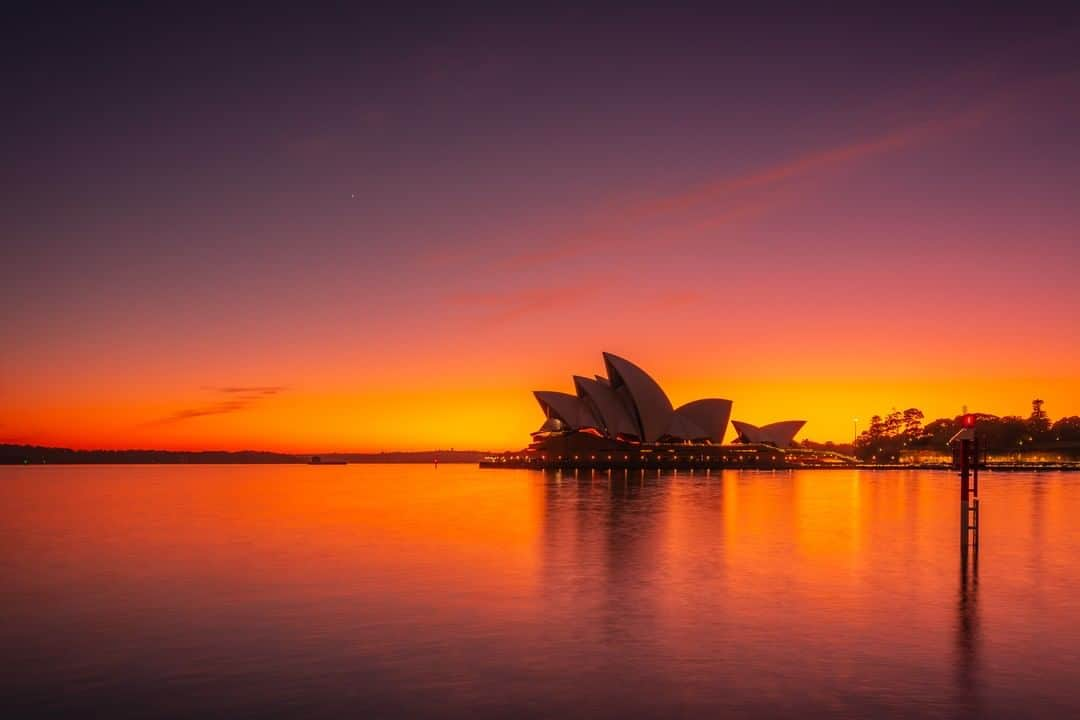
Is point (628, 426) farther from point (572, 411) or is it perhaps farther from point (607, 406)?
point (572, 411)

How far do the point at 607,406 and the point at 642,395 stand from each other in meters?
6.50

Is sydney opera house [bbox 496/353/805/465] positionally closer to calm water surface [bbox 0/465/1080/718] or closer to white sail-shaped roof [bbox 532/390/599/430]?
white sail-shaped roof [bbox 532/390/599/430]

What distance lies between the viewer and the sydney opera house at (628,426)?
128500mm

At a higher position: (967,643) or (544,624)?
(967,643)

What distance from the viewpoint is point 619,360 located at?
397ft

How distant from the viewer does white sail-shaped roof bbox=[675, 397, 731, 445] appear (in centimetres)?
15188

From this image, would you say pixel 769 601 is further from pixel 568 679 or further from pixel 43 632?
pixel 43 632

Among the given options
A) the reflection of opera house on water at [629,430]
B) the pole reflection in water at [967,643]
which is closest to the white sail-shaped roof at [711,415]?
the reflection of opera house on water at [629,430]

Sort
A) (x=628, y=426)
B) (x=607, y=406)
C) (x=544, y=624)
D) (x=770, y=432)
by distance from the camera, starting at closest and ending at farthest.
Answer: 1. (x=544, y=624)
2. (x=607, y=406)
3. (x=628, y=426)
4. (x=770, y=432)

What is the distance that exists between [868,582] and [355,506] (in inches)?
1563

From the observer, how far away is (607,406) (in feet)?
429

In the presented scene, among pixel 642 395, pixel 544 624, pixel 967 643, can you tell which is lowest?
pixel 544 624

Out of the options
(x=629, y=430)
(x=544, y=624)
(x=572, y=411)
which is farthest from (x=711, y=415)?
(x=544, y=624)

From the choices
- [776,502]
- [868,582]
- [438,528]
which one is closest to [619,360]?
[776,502]
